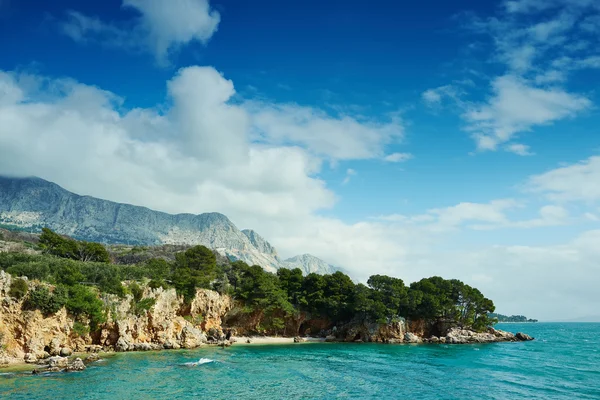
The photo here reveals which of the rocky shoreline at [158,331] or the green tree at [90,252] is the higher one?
the green tree at [90,252]

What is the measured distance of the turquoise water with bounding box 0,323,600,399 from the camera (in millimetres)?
27906

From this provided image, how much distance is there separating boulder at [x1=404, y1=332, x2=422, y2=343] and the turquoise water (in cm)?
2035

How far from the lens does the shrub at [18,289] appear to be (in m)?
37.4

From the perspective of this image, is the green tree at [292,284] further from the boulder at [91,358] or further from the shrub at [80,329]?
the boulder at [91,358]

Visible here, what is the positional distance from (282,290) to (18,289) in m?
47.6

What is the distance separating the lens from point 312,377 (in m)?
35.4

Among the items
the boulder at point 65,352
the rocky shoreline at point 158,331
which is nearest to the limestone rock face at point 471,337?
the rocky shoreline at point 158,331

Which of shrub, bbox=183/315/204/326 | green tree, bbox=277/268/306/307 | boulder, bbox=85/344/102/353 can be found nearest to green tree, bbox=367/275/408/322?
green tree, bbox=277/268/306/307

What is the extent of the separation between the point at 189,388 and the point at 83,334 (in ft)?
75.5

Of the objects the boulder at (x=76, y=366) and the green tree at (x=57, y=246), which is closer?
the boulder at (x=76, y=366)

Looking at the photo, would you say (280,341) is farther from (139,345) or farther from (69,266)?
(69,266)

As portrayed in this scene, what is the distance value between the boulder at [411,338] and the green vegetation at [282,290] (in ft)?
11.7

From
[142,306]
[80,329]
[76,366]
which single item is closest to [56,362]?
[76,366]

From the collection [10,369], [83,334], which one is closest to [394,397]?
[10,369]
